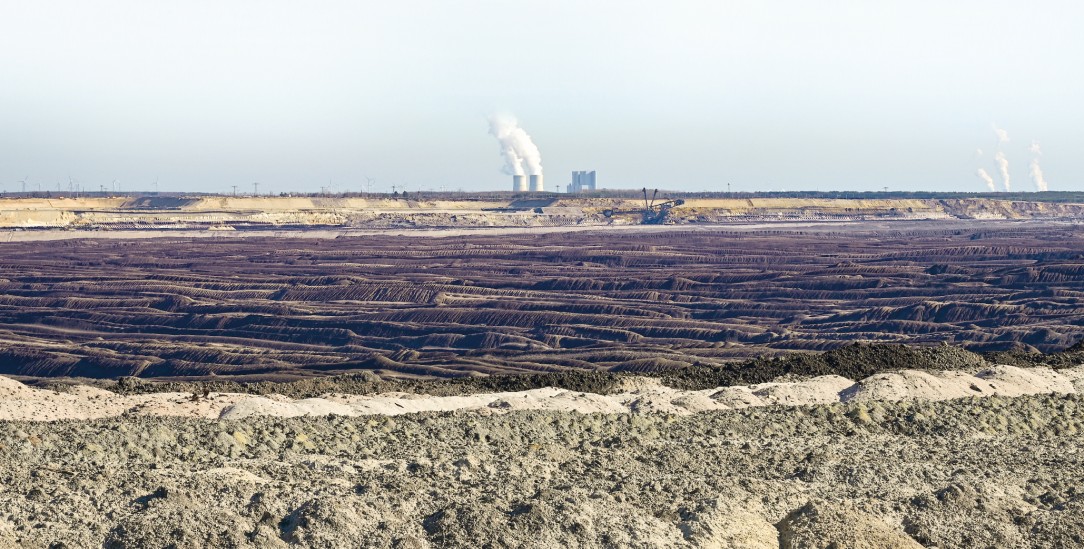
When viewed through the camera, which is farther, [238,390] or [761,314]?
[761,314]

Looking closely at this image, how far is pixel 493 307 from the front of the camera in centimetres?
5816

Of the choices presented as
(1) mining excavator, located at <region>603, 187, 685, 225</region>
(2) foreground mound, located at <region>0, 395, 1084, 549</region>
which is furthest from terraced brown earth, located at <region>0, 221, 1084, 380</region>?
(1) mining excavator, located at <region>603, 187, 685, 225</region>

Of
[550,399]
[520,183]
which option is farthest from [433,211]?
[550,399]

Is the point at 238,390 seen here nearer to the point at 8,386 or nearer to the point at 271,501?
the point at 8,386

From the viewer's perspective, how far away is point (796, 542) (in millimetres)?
11562

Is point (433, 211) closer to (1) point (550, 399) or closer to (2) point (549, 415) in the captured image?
(1) point (550, 399)

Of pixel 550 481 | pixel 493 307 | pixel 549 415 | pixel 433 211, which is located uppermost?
pixel 550 481

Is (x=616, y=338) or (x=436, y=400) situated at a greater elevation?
(x=436, y=400)

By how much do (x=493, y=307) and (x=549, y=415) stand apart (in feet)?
133

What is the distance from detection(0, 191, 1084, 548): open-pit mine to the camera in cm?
1162

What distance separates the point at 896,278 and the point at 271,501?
6218 centimetres

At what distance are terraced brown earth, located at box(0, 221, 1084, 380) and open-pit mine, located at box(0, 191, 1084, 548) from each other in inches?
10.2

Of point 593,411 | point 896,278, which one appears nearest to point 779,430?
point 593,411

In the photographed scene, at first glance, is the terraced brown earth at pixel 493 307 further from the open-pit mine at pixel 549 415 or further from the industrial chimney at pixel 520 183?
the industrial chimney at pixel 520 183
